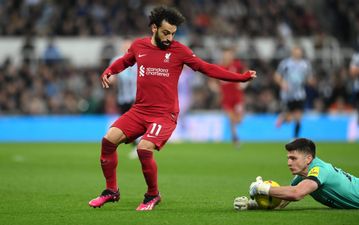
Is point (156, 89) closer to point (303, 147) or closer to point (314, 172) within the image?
point (303, 147)

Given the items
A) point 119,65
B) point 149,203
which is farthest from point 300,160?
A: point 119,65

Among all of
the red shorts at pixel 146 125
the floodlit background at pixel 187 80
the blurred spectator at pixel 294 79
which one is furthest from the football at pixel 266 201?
the blurred spectator at pixel 294 79

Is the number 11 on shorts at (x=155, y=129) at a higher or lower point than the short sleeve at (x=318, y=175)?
higher

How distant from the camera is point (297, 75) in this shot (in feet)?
73.0

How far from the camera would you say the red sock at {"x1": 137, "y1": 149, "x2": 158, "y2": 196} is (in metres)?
9.65

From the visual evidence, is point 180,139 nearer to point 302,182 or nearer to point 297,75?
point 297,75

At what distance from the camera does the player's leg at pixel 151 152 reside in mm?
9664

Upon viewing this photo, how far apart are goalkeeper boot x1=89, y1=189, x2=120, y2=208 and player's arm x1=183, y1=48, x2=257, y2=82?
180 centimetres

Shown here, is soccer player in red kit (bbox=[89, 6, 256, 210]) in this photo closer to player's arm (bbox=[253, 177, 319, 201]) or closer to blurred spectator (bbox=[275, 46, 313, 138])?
player's arm (bbox=[253, 177, 319, 201])

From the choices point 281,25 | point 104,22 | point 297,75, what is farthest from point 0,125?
point 281,25

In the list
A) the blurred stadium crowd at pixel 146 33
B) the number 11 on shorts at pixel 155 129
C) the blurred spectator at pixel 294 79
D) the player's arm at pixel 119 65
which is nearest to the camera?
the number 11 on shorts at pixel 155 129

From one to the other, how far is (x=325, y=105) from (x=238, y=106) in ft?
19.3

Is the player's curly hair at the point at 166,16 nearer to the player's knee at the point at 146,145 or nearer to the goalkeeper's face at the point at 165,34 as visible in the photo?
the goalkeeper's face at the point at 165,34

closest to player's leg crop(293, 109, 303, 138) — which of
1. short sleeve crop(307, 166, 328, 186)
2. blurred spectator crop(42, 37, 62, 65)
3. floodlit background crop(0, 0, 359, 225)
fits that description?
floodlit background crop(0, 0, 359, 225)
